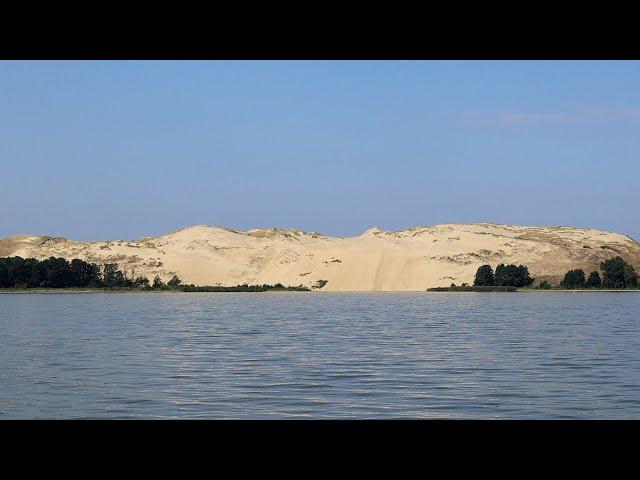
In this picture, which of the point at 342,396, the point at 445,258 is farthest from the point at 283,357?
the point at 445,258

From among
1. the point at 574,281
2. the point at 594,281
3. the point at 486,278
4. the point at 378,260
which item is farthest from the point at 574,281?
the point at 378,260

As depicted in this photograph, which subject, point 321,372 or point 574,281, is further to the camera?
point 574,281

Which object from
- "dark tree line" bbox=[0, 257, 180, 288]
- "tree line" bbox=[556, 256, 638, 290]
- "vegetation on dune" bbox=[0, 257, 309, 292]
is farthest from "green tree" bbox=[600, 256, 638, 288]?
"dark tree line" bbox=[0, 257, 180, 288]

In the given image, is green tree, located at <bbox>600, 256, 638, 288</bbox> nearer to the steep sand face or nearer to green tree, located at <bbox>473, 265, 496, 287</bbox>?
green tree, located at <bbox>473, 265, 496, 287</bbox>

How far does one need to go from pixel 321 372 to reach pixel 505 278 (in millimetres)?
116539

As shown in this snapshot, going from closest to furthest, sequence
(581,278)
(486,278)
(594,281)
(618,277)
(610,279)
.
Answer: (618,277) < (610,279) < (594,281) < (581,278) < (486,278)

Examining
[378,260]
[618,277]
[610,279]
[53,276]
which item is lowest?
[53,276]

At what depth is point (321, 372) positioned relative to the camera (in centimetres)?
2430

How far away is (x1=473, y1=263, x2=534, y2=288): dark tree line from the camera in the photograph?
137 meters

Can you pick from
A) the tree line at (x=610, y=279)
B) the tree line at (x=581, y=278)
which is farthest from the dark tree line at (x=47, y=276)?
the tree line at (x=610, y=279)

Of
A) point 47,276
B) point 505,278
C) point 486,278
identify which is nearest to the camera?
point 47,276

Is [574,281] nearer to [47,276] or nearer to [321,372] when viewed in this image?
[47,276]
